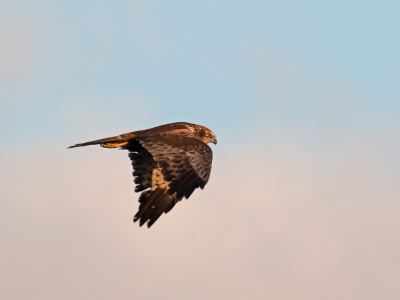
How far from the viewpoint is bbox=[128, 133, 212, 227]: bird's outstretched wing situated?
17312 mm

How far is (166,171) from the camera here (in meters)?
17.7

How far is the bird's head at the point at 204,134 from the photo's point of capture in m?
22.1

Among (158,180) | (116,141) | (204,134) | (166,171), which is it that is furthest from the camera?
(204,134)

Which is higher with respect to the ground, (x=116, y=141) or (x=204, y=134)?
(x=204, y=134)

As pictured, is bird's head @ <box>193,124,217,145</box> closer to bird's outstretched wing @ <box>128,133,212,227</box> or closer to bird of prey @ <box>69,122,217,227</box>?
bird of prey @ <box>69,122,217,227</box>

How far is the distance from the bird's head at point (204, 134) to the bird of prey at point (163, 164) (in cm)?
132

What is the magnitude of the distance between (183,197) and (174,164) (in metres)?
0.85

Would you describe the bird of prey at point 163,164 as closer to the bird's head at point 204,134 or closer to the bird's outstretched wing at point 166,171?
the bird's outstretched wing at point 166,171

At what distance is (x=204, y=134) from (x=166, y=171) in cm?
478

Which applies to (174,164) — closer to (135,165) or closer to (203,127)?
(135,165)

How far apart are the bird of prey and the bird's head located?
132 centimetres

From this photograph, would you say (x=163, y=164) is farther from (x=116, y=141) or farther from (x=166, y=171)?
(x=116, y=141)

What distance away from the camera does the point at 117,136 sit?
20.1 metres

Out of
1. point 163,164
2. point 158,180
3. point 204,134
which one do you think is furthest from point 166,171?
point 204,134
